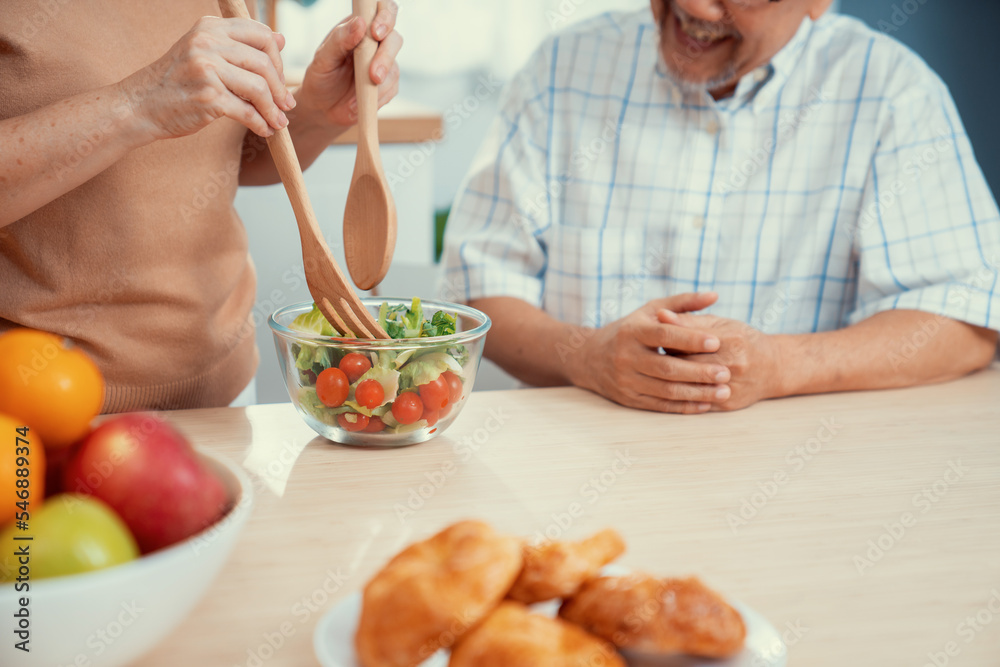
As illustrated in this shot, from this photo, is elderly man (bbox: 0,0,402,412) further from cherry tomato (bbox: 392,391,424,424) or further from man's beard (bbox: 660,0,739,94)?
man's beard (bbox: 660,0,739,94)

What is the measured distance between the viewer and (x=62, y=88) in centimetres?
94

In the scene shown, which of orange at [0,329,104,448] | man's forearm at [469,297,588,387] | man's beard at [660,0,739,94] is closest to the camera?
orange at [0,329,104,448]

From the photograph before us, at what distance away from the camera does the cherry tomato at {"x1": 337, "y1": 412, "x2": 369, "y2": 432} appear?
83 centimetres

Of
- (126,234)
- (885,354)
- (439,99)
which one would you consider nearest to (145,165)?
(126,234)

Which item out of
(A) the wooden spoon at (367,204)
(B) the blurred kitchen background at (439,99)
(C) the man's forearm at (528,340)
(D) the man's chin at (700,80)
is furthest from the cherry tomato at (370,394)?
(B) the blurred kitchen background at (439,99)

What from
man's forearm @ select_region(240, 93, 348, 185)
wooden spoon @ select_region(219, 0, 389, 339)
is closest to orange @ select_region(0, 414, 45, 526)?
wooden spoon @ select_region(219, 0, 389, 339)

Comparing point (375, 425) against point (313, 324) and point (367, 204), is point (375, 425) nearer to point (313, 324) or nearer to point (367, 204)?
point (313, 324)

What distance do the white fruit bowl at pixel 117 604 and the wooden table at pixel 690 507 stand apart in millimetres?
93

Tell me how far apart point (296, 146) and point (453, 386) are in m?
0.56

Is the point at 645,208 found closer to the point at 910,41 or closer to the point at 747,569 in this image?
the point at 747,569

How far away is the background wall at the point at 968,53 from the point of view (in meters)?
2.08

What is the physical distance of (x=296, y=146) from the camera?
1219mm

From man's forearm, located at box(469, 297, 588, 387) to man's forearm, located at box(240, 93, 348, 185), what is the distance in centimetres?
38

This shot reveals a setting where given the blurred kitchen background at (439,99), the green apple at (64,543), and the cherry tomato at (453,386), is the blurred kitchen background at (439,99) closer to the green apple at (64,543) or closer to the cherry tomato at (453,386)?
the cherry tomato at (453,386)
